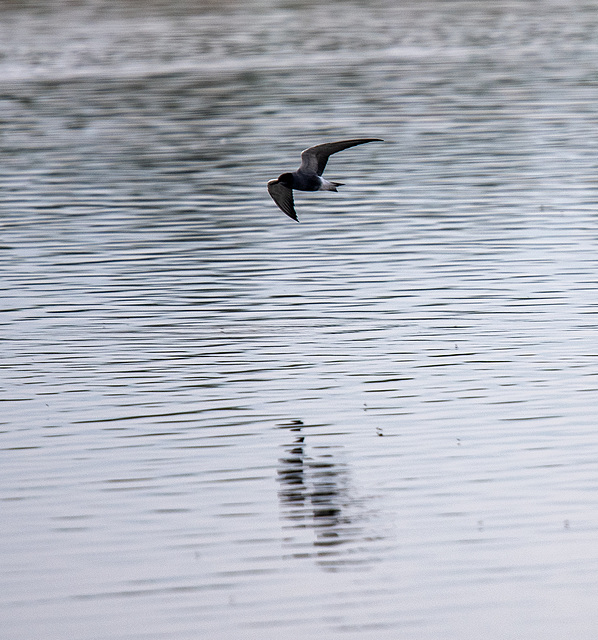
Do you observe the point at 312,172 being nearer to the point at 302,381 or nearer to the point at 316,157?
the point at 316,157

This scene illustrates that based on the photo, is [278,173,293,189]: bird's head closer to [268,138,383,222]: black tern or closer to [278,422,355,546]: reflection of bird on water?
[268,138,383,222]: black tern

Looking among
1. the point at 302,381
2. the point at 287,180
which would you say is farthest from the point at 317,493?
the point at 287,180

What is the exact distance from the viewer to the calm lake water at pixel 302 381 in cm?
967

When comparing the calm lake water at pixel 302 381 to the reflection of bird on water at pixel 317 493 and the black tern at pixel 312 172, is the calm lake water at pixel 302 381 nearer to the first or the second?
the reflection of bird on water at pixel 317 493

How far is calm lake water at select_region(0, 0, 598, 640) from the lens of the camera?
381 inches

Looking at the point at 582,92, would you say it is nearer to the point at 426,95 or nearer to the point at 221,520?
the point at 426,95

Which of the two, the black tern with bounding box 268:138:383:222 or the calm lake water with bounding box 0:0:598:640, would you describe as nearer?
the calm lake water with bounding box 0:0:598:640

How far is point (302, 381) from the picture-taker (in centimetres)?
1462

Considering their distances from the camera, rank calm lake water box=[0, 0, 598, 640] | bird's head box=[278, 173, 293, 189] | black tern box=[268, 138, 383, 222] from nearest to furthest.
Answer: calm lake water box=[0, 0, 598, 640] → black tern box=[268, 138, 383, 222] → bird's head box=[278, 173, 293, 189]

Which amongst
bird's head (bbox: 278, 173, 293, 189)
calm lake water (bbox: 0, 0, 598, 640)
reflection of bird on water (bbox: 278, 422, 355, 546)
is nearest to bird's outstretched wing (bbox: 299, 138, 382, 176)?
bird's head (bbox: 278, 173, 293, 189)

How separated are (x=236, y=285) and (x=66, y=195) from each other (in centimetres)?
874

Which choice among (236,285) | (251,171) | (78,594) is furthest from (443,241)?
(78,594)

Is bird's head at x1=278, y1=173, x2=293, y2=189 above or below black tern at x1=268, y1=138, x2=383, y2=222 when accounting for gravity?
below

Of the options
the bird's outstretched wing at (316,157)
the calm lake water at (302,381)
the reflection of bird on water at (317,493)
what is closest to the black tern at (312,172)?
the bird's outstretched wing at (316,157)
